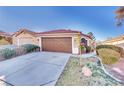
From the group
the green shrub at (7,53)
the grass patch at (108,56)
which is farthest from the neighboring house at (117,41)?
the green shrub at (7,53)

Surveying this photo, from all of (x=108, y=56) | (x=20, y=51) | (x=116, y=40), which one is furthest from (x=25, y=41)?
(x=116, y=40)

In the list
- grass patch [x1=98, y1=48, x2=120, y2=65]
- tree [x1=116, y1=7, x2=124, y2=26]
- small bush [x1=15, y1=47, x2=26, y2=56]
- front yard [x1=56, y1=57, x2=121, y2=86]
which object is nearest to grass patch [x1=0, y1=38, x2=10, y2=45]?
small bush [x1=15, y1=47, x2=26, y2=56]

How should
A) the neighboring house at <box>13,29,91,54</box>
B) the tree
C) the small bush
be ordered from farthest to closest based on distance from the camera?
the small bush
the neighboring house at <box>13,29,91,54</box>
the tree

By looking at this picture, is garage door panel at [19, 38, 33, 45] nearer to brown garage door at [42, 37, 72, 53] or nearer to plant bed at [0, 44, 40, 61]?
plant bed at [0, 44, 40, 61]

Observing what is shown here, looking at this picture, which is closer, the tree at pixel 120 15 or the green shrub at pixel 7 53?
the tree at pixel 120 15

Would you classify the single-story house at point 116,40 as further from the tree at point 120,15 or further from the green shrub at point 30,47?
the green shrub at point 30,47

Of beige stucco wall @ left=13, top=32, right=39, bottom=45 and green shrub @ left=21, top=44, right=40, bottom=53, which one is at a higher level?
beige stucco wall @ left=13, top=32, right=39, bottom=45

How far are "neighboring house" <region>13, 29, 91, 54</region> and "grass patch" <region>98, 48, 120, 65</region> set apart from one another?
0.31 metres

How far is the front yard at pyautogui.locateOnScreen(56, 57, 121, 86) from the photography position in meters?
2.85

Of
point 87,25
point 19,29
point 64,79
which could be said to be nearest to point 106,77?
point 64,79

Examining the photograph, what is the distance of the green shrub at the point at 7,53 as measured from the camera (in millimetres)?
3139

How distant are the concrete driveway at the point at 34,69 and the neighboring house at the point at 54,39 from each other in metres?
0.14
